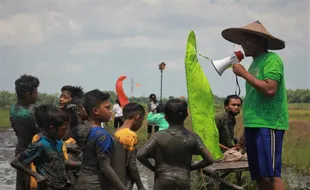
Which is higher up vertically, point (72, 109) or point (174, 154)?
point (72, 109)

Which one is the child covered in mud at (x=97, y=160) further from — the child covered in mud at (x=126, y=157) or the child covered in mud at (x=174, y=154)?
the child covered in mud at (x=174, y=154)

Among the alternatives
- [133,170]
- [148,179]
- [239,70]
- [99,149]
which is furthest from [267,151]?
[148,179]

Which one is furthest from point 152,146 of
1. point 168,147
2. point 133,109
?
point 133,109

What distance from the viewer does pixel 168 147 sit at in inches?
188

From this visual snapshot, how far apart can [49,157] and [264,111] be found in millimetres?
1956

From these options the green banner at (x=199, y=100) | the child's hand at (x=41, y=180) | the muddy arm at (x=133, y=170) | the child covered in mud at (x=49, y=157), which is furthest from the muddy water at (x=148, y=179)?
the child's hand at (x=41, y=180)

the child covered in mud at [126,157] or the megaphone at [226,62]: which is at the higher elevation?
the megaphone at [226,62]

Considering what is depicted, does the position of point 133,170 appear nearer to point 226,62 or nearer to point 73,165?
point 73,165

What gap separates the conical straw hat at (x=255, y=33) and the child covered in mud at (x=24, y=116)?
2110 mm

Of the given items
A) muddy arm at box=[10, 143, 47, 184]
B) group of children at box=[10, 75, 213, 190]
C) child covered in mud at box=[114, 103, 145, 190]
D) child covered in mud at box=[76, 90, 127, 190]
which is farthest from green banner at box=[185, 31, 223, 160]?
muddy arm at box=[10, 143, 47, 184]

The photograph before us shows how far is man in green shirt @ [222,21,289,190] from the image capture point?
4832 mm

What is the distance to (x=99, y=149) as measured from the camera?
4.26 meters

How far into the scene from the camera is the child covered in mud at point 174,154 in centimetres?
478

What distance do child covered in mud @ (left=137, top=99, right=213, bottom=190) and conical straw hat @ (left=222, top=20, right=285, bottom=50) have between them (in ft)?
3.29
